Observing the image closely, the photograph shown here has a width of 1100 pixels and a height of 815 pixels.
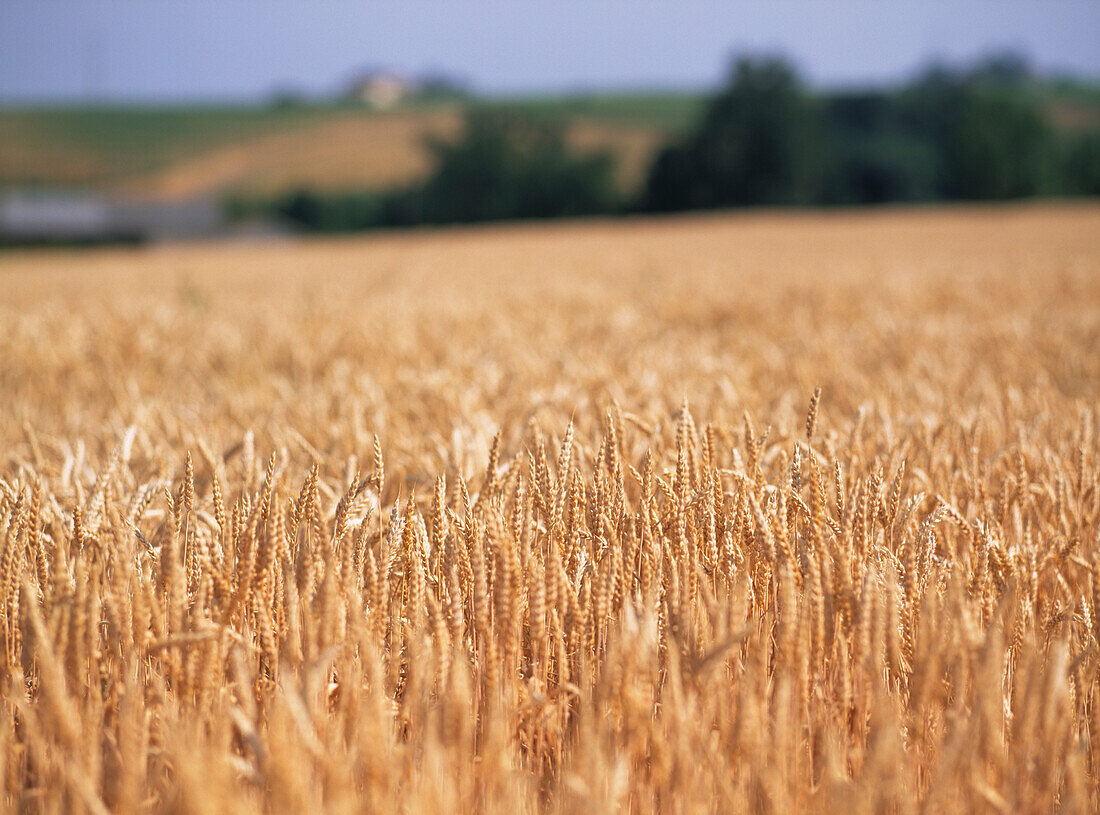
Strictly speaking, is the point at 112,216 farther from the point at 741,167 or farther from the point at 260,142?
the point at 741,167

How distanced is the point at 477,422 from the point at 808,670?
1159 millimetres

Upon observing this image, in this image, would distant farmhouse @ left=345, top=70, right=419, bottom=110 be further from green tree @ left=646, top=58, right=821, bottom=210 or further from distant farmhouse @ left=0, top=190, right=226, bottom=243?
→ green tree @ left=646, top=58, right=821, bottom=210

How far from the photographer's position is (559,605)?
133cm

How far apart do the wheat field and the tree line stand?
47.6 metres

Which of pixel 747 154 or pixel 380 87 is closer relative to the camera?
pixel 747 154

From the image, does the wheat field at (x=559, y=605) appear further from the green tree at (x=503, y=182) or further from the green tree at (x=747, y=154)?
the green tree at (x=747, y=154)

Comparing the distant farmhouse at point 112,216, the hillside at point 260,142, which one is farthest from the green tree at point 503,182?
the distant farmhouse at point 112,216

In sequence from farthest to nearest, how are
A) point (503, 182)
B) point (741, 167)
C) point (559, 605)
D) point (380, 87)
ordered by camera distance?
point (380, 87), point (503, 182), point (741, 167), point (559, 605)

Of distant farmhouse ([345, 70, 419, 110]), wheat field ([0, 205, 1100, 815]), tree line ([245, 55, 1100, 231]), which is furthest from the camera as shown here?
distant farmhouse ([345, 70, 419, 110])

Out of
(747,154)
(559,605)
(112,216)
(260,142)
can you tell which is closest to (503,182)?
(747,154)

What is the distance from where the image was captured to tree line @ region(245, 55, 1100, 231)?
1937 inches

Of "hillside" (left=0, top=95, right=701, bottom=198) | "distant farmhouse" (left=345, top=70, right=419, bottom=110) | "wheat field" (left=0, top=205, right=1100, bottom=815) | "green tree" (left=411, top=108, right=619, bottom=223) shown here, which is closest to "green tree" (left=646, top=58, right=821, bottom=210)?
"green tree" (left=411, top=108, right=619, bottom=223)

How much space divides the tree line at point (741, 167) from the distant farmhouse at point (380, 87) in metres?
54.0

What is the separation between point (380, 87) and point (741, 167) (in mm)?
67780
